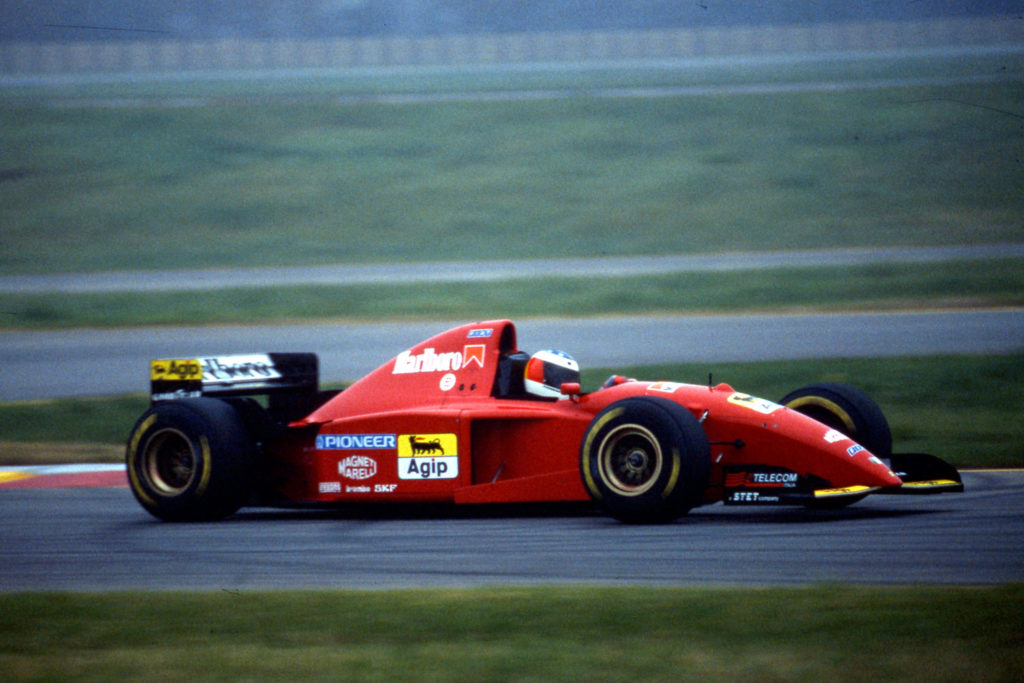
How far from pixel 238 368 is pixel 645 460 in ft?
11.0

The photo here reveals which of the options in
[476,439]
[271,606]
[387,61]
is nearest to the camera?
[271,606]

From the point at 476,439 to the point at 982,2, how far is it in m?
11.8

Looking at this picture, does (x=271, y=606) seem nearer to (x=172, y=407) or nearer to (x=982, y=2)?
(x=172, y=407)

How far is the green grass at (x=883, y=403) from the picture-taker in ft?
38.8

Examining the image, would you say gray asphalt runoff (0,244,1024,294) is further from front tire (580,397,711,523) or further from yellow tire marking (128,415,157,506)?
front tire (580,397,711,523)

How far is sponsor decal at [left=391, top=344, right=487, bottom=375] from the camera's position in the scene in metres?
8.57

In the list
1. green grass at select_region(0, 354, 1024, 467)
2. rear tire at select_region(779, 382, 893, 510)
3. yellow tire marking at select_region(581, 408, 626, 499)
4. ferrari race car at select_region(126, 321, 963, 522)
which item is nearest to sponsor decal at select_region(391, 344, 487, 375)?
ferrari race car at select_region(126, 321, 963, 522)

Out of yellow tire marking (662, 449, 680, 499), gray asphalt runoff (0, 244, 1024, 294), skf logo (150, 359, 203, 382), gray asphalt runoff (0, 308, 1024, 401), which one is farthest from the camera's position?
gray asphalt runoff (0, 244, 1024, 294)

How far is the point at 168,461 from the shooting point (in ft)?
28.4

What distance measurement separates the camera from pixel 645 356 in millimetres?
16703

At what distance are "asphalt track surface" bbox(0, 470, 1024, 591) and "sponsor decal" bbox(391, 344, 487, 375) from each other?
38.6 inches

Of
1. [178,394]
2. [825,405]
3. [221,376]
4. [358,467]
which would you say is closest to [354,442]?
[358,467]

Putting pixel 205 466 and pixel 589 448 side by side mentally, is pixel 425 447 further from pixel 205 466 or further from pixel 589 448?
pixel 205 466

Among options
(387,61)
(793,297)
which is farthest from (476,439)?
(387,61)
